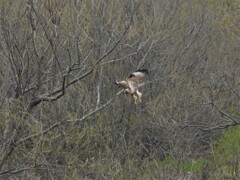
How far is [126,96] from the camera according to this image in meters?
11.9

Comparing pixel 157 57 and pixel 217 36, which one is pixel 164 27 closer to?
pixel 157 57

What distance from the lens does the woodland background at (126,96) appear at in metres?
7.71

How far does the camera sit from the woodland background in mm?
7711

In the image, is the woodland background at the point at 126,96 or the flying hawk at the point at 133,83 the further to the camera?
the woodland background at the point at 126,96

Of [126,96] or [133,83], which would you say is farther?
[126,96]

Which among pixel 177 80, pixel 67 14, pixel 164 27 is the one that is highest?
pixel 67 14

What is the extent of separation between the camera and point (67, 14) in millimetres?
8711

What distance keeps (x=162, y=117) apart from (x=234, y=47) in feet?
14.5

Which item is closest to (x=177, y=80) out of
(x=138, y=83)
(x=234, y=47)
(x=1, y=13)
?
(x=234, y=47)

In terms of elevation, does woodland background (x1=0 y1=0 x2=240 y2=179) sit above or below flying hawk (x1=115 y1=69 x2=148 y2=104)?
below

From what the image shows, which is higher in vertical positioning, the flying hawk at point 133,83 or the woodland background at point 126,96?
the flying hawk at point 133,83

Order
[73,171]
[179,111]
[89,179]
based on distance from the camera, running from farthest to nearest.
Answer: [179,111] < [89,179] < [73,171]

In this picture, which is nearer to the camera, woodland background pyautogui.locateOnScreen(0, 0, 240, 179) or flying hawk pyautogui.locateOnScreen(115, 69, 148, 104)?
flying hawk pyautogui.locateOnScreen(115, 69, 148, 104)

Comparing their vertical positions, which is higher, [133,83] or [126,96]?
[133,83]
